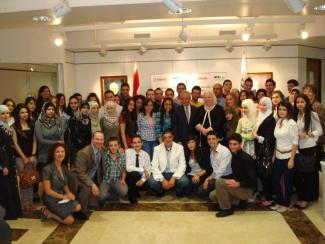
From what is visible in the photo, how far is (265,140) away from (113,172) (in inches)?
80.0

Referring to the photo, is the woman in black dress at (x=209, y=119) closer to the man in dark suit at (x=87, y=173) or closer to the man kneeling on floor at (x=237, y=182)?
the man kneeling on floor at (x=237, y=182)

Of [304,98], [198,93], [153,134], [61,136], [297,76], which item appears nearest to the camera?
[304,98]

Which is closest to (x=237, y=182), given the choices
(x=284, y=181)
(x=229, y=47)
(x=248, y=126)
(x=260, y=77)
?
(x=284, y=181)

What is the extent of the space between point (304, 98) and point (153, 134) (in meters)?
2.16

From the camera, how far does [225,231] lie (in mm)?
3748

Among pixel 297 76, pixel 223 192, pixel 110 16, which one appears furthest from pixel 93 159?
pixel 297 76

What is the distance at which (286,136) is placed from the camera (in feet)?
13.8

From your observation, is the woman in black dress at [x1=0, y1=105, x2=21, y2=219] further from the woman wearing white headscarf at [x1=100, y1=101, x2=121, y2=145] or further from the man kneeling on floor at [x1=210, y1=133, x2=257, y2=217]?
the man kneeling on floor at [x1=210, y1=133, x2=257, y2=217]

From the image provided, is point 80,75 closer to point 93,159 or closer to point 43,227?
point 93,159

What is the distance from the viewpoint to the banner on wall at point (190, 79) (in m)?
8.34

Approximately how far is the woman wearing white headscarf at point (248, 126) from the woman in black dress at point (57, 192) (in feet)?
7.56

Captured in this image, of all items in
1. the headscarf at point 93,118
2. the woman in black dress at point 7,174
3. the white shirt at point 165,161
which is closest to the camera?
the woman in black dress at point 7,174

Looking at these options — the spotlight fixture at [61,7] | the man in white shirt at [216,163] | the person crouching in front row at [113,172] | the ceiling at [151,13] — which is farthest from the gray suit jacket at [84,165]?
the ceiling at [151,13]

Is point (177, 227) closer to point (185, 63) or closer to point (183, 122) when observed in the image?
point (183, 122)
